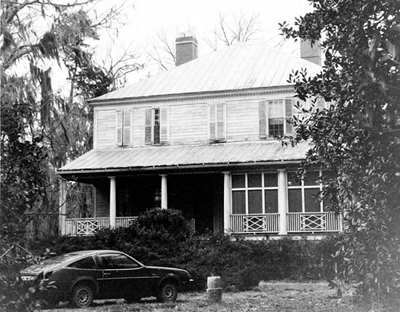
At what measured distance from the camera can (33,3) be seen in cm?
2077

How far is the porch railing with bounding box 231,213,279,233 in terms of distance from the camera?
26500 mm

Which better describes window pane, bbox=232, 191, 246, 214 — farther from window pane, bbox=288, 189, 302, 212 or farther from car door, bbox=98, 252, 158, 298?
car door, bbox=98, 252, 158, 298

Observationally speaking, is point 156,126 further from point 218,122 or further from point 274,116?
point 274,116

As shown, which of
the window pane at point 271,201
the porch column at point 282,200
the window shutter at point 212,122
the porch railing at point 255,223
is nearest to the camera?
the porch column at point 282,200

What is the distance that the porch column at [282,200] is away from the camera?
2609cm

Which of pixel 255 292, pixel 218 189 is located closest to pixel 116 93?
pixel 218 189

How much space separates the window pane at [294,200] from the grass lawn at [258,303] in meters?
6.60

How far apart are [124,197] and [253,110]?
6.82 meters

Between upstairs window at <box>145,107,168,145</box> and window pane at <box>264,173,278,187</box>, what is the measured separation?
538 centimetres

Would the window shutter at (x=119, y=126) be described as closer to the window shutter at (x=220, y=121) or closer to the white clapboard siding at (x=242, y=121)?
the window shutter at (x=220, y=121)

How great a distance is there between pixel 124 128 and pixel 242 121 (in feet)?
17.8

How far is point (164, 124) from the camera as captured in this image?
30.8 metres

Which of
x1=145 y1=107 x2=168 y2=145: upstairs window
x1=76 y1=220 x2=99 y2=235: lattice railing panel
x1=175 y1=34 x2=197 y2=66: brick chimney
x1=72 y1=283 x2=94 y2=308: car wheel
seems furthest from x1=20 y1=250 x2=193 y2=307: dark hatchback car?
x1=175 y1=34 x2=197 y2=66: brick chimney

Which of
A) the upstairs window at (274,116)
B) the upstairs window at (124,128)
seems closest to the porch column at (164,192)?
the upstairs window at (124,128)
